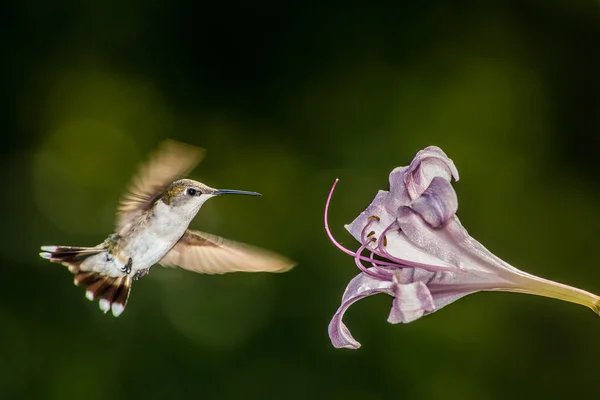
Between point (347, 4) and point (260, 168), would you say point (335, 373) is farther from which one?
point (347, 4)

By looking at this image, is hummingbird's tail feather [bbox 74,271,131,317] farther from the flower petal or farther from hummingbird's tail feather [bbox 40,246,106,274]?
the flower petal

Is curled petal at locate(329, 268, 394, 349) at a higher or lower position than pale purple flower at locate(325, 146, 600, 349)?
lower

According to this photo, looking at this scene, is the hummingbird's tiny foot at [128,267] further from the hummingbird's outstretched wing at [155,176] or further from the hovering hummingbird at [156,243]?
the hummingbird's outstretched wing at [155,176]

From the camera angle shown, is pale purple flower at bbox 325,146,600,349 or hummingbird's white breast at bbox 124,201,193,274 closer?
pale purple flower at bbox 325,146,600,349

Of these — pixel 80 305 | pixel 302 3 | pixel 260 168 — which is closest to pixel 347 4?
pixel 302 3

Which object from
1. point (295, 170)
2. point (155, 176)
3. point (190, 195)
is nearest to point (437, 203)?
point (190, 195)

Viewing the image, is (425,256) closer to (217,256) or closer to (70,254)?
(217,256)

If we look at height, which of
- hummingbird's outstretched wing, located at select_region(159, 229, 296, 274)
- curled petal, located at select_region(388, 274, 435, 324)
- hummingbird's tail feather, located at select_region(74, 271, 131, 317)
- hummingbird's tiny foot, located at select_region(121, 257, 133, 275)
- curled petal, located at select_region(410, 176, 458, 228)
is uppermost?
curled petal, located at select_region(410, 176, 458, 228)

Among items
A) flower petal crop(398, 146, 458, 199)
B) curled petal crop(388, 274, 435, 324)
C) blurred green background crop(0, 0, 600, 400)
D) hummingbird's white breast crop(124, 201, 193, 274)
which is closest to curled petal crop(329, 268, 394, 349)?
curled petal crop(388, 274, 435, 324)
